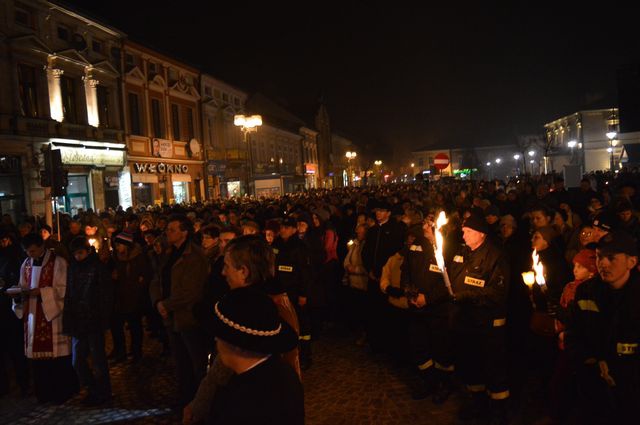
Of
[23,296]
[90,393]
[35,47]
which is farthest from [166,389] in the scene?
[35,47]

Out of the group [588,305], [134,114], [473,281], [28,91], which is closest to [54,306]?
[473,281]

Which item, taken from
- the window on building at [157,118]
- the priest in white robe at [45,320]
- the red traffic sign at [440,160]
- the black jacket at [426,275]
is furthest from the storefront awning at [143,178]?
the black jacket at [426,275]

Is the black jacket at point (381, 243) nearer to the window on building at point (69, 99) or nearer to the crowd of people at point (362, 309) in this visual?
the crowd of people at point (362, 309)

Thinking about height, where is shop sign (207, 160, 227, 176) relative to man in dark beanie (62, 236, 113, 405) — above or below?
above

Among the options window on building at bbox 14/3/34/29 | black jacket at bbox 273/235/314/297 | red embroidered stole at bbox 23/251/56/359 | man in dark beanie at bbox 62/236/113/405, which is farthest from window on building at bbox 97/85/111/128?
black jacket at bbox 273/235/314/297

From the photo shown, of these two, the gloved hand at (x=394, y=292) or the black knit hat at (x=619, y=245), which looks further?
the gloved hand at (x=394, y=292)

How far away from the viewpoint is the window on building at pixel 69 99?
22.1 meters

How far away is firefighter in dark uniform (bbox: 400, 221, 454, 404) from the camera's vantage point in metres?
5.76

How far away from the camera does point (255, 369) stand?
224cm

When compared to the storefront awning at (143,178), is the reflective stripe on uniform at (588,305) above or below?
below

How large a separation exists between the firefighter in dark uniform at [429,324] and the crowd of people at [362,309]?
18mm

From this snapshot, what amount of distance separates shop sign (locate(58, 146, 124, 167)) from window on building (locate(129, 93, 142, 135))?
2709 mm

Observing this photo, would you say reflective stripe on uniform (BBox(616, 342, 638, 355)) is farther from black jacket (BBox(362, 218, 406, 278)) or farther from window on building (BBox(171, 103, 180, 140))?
window on building (BBox(171, 103, 180, 140))

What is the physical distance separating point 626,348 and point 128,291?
662 centimetres
